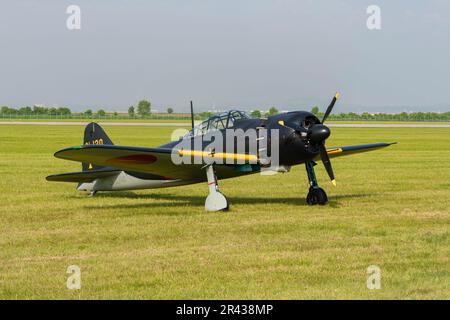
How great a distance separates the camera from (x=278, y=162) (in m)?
14.2

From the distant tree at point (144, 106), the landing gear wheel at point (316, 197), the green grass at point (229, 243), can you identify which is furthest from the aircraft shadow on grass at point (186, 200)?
the distant tree at point (144, 106)

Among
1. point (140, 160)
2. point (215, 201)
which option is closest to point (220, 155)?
point (215, 201)

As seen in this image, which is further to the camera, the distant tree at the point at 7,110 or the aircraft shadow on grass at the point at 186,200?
the distant tree at the point at 7,110

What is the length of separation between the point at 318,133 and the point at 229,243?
400 centimetres

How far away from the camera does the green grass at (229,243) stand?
313 inches

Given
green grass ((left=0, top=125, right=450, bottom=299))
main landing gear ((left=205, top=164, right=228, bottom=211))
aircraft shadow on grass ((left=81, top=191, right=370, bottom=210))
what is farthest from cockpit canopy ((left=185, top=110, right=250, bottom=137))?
aircraft shadow on grass ((left=81, top=191, right=370, bottom=210))

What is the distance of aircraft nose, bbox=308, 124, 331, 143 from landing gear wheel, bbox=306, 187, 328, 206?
5.51 feet

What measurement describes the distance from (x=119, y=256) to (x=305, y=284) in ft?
9.47

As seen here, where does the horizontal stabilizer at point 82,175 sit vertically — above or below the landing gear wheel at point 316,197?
above

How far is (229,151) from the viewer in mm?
14297

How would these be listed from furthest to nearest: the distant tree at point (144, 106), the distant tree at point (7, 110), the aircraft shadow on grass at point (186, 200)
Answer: the distant tree at point (144, 106) → the distant tree at point (7, 110) → the aircraft shadow on grass at point (186, 200)

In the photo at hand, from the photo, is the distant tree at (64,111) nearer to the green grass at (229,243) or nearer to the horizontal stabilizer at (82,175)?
the green grass at (229,243)

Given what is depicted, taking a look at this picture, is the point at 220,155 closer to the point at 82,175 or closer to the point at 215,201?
the point at 215,201
